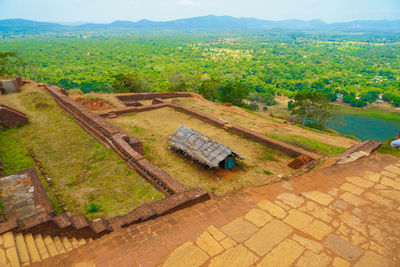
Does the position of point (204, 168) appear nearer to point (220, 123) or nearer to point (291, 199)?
point (291, 199)

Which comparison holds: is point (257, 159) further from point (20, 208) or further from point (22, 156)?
point (22, 156)

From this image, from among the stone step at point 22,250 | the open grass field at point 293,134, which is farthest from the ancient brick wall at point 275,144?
the stone step at point 22,250

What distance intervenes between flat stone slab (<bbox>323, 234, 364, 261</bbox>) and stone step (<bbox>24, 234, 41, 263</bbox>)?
4549 mm

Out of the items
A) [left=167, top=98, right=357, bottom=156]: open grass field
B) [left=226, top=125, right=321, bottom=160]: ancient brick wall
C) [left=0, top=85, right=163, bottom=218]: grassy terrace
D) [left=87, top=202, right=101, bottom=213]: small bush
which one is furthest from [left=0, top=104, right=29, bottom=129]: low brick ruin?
[left=167, top=98, right=357, bottom=156]: open grass field

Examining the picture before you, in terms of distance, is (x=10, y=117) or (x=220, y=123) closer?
(x=10, y=117)

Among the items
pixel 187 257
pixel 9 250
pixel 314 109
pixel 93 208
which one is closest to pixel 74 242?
pixel 9 250

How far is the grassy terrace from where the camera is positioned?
635 cm

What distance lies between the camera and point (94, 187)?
22.8ft

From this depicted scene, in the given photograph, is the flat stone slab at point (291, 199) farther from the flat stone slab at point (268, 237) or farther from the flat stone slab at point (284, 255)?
the flat stone slab at point (284, 255)

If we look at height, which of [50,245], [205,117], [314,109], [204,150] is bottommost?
[314,109]

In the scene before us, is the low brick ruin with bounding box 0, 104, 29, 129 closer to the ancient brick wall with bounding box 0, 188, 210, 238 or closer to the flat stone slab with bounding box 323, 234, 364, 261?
the ancient brick wall with bounding box 0, 188, 210, 238

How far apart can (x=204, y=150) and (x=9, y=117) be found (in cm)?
926

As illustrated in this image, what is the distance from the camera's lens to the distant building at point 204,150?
797 cm

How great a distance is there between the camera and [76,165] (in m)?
8.08
